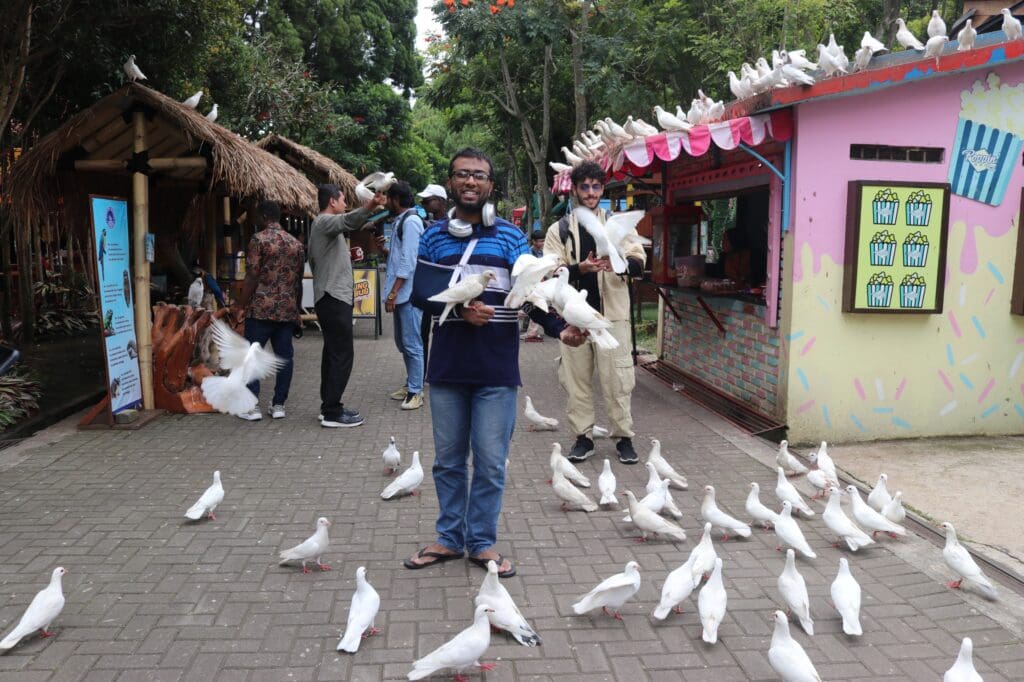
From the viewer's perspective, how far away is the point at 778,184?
660 centimetres

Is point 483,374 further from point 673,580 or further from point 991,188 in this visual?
point 991,188

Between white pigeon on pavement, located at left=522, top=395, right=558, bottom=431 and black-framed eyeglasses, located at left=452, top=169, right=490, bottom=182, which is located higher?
black-framed eyeglasses, located at left=452, top=169, right=490, bottom=182

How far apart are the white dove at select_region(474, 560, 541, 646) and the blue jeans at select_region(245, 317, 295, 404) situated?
171 inches

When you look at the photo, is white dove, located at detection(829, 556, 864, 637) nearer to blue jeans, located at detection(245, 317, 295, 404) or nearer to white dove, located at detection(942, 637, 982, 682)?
white dove, located at detection(942, 637, 982, 682)

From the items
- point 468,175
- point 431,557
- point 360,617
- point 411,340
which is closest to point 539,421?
point 411,340

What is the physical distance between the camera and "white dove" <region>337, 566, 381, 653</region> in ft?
10.4

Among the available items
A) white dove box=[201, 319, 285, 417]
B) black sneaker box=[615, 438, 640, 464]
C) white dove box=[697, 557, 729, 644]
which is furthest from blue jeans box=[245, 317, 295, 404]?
white dove box=[697, 557, 729, 644]

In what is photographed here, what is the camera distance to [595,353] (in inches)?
233

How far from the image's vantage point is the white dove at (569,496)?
484 cm

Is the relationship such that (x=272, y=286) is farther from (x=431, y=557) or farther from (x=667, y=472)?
(x=667, y=472)

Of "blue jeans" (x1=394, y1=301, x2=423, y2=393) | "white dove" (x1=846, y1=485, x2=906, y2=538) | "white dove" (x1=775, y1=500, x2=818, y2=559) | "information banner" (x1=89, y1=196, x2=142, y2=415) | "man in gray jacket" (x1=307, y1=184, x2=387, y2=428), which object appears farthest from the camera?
"blue jeans" (x1=394, y1=301, x2=423, y2=393)

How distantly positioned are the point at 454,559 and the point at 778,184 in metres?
4.44

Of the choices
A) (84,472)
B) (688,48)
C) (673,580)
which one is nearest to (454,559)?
(673,580)

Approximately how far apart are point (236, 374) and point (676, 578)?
3.67m
